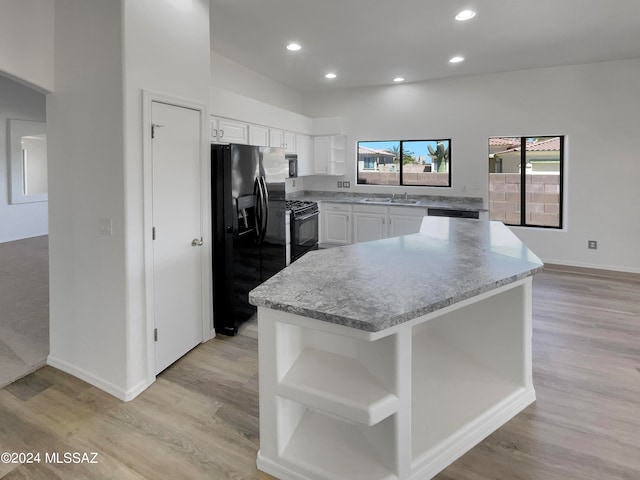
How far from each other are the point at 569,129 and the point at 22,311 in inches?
274

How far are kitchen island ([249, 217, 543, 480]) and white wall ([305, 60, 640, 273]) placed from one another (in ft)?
12.7

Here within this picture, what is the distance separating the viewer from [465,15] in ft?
11.3

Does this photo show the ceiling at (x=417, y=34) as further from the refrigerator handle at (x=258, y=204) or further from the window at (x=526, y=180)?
the refrigerator handle at (x=258, y=204)

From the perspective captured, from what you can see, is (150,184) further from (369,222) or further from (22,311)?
(369,222)

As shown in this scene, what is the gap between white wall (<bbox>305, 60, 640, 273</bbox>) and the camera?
5035mm

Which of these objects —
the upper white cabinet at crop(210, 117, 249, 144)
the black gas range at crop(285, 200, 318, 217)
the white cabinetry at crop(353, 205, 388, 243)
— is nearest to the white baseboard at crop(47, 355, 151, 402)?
the upper white cabinet at crop(210, 117, 249, 144)

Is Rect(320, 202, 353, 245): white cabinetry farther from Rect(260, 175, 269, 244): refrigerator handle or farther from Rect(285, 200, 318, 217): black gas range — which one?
Rect(260, 175, 269, 244): refrigerator handle

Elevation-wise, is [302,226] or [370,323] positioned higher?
[302,226]

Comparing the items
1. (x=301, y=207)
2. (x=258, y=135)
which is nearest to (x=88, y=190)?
(x=258, y=135)

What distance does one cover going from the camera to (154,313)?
2.57 m

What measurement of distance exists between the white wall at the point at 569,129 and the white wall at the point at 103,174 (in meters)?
4.45

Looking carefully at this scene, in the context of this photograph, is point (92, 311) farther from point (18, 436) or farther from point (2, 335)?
point (2, 335)

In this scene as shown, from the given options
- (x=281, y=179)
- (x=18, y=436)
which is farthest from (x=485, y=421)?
(x=281, y=179)

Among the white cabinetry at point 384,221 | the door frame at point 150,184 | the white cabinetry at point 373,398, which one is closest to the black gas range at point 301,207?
the white cabinetry at point 384,221
